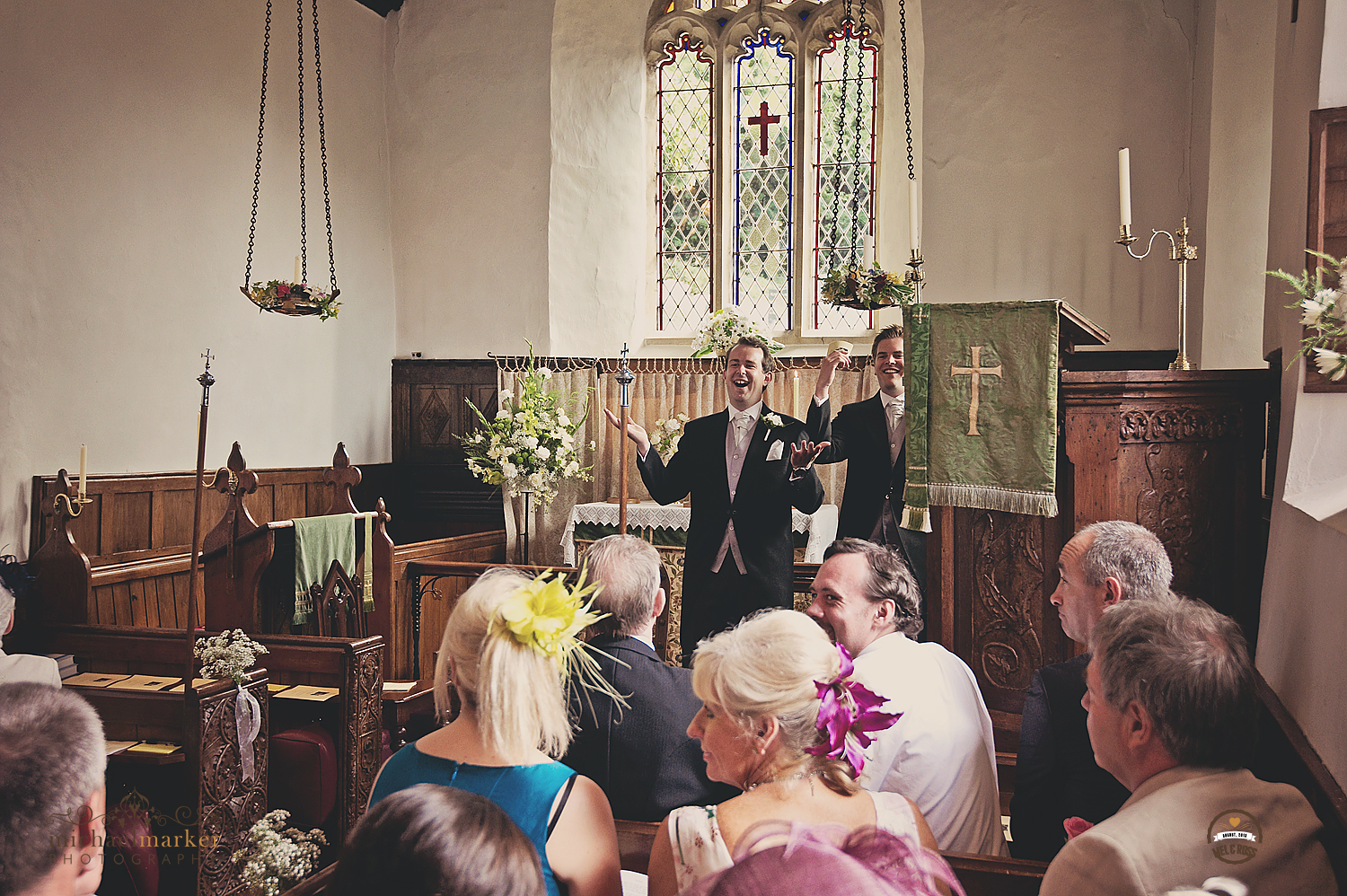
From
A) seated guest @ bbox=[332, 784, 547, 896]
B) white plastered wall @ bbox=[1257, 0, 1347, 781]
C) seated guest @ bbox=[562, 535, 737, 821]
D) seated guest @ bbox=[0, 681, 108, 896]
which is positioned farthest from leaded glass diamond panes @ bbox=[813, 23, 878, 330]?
seated guest @ bbox=[332, 784, 547, 896]

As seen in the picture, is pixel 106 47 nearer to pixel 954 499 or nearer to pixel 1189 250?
pixel 954 499

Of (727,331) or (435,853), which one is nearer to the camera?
(435,853)

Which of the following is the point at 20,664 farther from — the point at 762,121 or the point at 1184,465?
the point at 762,121

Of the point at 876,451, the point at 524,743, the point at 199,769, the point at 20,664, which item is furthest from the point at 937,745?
the point at 20,664

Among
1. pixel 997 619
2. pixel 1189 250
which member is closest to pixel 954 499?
pixel 997 619

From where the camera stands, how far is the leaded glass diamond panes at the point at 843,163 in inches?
298

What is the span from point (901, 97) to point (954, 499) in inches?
198

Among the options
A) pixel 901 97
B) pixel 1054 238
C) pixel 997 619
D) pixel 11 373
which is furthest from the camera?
pixel 901 97

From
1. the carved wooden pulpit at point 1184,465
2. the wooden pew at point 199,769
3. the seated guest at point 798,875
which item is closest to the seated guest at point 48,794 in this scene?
the seated guest at point 798,875

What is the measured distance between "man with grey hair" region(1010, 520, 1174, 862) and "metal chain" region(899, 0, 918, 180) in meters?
4.80

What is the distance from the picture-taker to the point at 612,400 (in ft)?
24.2

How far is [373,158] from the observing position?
786 cm

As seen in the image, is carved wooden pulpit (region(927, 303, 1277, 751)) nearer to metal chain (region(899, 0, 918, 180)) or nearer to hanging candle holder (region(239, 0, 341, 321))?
metal chain (region(899, 0, 918, 180))

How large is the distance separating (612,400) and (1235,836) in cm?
621
